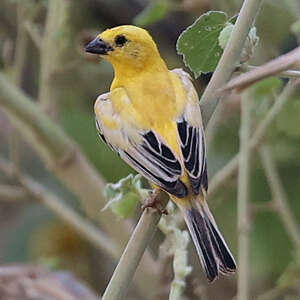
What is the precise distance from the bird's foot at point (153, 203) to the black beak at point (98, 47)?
272 millimetres

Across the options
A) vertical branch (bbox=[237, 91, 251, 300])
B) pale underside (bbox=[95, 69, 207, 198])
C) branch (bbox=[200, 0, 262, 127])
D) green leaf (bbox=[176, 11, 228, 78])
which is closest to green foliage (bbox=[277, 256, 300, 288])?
vertical branch (bbox=[237, 91, 251, 300])

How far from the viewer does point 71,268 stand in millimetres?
2219

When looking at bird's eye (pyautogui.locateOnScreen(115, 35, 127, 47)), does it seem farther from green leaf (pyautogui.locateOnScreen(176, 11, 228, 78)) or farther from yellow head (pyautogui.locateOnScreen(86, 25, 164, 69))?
green leaf (pyautogui.locateOnScreen(176, 11, 228, 78))

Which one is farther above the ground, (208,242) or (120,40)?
(120,40)

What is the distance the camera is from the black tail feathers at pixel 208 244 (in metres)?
0.88

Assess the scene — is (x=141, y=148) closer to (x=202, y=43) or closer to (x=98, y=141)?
(x=202, y=43)

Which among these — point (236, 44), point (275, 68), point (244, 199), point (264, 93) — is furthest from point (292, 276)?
point (275, 68)

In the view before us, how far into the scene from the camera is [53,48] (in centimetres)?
168

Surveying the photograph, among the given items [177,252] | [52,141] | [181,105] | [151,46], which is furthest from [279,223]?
[177,252]

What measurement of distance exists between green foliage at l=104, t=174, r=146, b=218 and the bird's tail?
0.06 m

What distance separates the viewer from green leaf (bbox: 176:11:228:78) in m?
→ 0.94

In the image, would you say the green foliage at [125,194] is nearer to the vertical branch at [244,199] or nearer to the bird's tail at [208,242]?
the bird's tail at [208,242]

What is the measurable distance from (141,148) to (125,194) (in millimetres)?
95

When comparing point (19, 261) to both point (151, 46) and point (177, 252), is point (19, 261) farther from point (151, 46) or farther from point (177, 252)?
point (177, 252)
